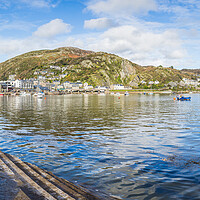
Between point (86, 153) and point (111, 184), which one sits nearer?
point (111, 184)

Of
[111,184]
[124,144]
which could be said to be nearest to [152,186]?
[111,184]

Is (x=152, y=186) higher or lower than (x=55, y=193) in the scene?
lower

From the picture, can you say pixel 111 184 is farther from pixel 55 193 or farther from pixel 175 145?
pixel 175 145

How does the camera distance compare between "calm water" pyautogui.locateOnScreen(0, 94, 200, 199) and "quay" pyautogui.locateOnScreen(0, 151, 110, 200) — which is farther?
"calm water" pyautogui.locateOnScreen(0, 94, 200, 199)

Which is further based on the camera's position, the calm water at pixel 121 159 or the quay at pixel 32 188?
the calm water at pixel 121 159

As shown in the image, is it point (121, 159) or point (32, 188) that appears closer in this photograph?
point (32, 188)

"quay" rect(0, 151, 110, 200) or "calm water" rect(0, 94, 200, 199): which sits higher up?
"quay" rect(0, 151, 110, 200)

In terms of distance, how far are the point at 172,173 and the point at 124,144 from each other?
26.0 ft

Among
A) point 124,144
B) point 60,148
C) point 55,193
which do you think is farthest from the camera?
point 124,144

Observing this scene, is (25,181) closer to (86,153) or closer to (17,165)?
(17,165)

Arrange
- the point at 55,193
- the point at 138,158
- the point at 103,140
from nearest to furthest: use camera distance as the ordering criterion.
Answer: the point at 55,193 < the point at 138,158 < the point at 103,140

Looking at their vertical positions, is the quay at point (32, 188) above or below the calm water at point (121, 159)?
above

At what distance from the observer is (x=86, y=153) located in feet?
57.6

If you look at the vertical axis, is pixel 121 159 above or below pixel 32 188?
below
